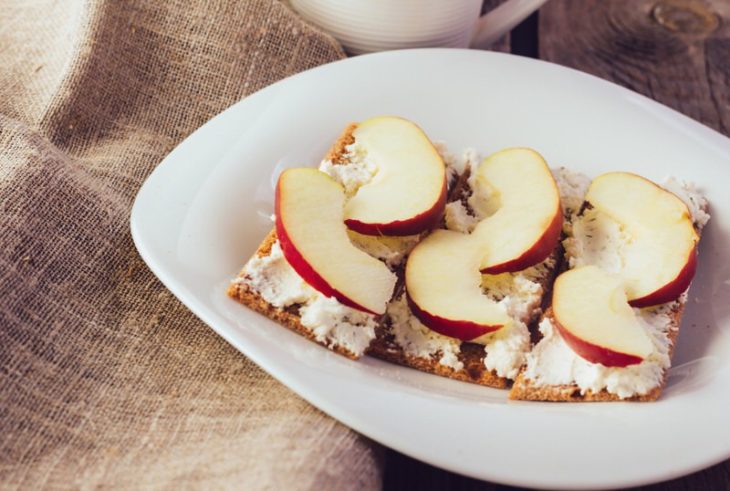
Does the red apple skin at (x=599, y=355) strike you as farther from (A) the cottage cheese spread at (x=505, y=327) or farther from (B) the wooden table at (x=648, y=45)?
(B) the wooden table at (x=648, y=45)

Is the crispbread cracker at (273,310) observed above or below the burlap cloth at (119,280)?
above

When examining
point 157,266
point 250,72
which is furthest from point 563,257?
point 250,72

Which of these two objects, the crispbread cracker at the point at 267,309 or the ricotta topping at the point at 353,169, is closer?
the crispbread cracker at the point at 267,309

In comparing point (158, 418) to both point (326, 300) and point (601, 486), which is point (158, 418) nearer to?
point (326, 300)

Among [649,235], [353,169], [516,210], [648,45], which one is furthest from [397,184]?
[648,45]

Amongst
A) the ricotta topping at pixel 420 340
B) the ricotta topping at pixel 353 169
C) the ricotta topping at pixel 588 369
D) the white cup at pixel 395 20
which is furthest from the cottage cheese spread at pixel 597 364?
the white cup at pixel 395 20

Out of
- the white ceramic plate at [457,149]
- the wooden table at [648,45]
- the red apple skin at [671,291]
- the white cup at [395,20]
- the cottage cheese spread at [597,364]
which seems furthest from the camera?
the wooden table at [648,45]

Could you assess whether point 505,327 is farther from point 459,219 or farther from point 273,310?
point 273,310
